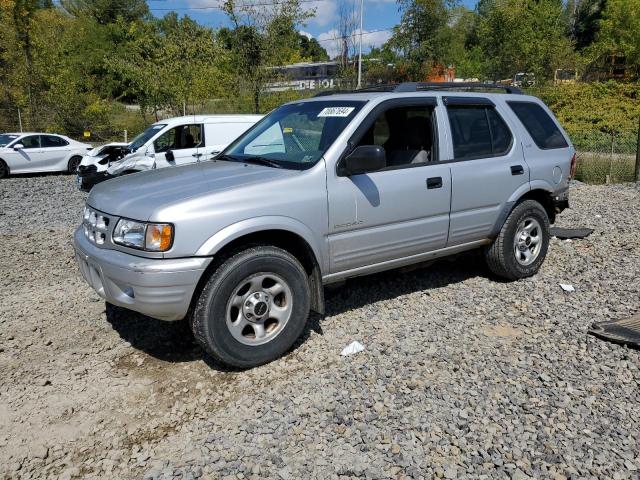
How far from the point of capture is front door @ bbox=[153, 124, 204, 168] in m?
11.4

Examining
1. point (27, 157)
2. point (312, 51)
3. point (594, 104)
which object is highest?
point (312, 51)

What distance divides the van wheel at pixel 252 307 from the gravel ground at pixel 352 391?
0.64 ft

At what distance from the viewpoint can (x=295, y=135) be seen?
4.52m

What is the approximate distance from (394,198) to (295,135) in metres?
1.00

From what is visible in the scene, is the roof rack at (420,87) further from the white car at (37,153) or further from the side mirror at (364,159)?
the white car at (37,153)

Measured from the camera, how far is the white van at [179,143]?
1129 centimetres

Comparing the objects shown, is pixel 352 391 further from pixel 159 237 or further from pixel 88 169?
pixel 88 169

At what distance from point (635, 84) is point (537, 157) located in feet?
108

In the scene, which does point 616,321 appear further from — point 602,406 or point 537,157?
point 537,157

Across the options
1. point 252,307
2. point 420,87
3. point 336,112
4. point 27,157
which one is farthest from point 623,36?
point 252,307

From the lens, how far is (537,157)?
5387mm

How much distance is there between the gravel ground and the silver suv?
17.0 inches

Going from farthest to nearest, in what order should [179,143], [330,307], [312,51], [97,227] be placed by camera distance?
[312,51] < [179,143] < [330,307] < [97,227]

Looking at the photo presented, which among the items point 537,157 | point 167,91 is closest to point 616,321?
point 537,157
